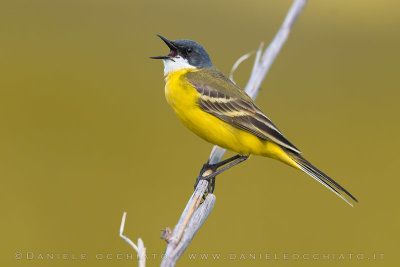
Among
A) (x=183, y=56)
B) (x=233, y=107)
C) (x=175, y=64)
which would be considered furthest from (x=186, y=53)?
(x=233, y=107)

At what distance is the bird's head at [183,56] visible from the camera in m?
3.97

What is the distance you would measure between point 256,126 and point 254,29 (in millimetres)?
5233

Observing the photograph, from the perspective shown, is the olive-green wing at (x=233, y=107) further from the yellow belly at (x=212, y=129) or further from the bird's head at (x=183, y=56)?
the bird's head at (x=183, y=56)

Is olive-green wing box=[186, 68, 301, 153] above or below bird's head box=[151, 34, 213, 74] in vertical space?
below

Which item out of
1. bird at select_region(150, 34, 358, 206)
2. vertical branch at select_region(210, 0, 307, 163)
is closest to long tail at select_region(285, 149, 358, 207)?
bird at select_region(150, 34, 358, 206)

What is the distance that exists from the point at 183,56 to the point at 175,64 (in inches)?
4.3

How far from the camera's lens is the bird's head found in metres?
3.97

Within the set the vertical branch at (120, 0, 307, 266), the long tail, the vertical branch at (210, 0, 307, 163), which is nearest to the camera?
the vertical branch at (120, 0, 307, 266)

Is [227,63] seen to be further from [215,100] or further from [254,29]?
[215,100]

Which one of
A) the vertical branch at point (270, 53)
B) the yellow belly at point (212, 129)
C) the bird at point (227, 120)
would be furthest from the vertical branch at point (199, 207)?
the yellow belly at point (212, 129)

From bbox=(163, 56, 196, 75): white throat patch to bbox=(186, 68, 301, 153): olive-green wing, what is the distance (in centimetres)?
15

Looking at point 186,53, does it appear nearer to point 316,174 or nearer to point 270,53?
point 270,53

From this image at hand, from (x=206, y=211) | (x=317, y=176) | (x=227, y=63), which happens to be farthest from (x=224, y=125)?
(x=227, y=63)

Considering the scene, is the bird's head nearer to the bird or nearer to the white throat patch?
the white throat patch
